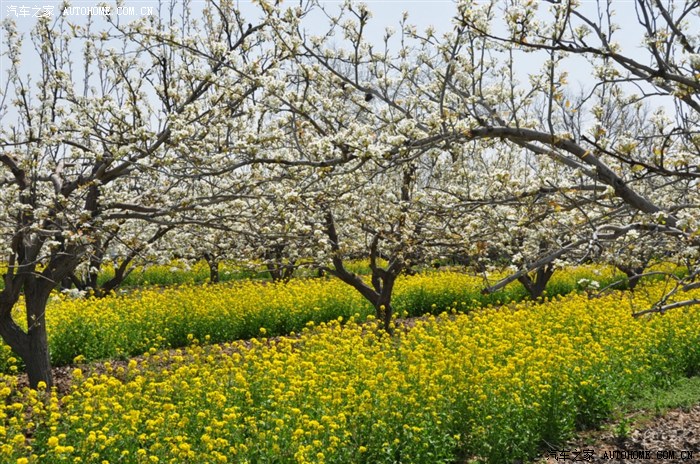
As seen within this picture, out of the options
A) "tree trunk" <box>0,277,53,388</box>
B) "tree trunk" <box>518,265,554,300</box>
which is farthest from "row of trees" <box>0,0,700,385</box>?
"tree trunk" <box>518,265,554,300</box>

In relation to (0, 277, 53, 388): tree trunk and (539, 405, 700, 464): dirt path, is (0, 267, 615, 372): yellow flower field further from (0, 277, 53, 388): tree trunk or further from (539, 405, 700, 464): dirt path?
(539, 405, 700, 464): dirt path

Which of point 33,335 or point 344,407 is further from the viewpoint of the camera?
point 33,335

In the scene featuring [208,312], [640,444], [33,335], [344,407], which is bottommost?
[640,444]

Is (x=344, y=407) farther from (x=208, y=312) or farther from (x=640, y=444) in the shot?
(x=208, y=312)

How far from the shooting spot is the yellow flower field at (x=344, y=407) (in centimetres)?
507

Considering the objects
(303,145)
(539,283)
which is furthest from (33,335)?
(539,283)

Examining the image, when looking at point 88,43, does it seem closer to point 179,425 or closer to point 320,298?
point 179,425

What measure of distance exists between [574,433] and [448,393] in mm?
1498

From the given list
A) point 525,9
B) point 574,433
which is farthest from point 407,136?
point 574,433

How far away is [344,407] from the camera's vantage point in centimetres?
565

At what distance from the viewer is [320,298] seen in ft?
44.3

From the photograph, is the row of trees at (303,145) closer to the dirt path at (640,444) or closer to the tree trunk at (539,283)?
the dirt path at (640,444)

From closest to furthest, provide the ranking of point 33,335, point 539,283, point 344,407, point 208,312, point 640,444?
point 344,407 → point 640,444 → point 33,335 → point 208,312 → point 539,283

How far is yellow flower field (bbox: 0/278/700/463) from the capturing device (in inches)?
200
